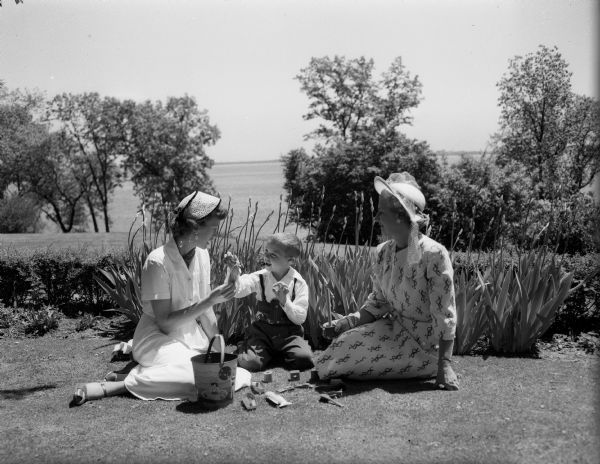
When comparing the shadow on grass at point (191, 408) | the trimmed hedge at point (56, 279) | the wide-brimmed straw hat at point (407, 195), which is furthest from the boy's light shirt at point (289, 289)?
the trimmed hedge at point (56, 279)

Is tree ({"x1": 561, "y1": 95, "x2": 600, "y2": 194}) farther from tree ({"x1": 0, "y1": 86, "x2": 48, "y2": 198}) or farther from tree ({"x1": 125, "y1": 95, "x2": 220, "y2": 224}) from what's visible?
tree ({"x1": 0, "y1": 86, "x2": 48, "y2": 198})

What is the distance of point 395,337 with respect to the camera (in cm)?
455

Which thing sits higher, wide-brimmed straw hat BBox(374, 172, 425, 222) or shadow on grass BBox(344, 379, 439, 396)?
wide-brimmed straw hat BBox(374, 172, 425, 222)

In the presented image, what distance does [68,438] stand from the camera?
3615 mm

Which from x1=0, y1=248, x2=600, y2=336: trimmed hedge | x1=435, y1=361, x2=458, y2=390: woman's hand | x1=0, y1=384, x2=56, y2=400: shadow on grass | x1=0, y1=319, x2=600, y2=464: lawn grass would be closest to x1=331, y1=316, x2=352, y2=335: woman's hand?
x1=0, y1=319, x2=600, y2=464: lawn grass

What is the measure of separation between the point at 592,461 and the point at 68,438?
2.82m

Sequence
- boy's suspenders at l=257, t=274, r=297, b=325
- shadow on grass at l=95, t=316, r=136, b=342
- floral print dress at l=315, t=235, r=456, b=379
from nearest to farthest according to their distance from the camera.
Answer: floral print dress at l=315, t=235, r=456, b=379 < boy's suspenders at l=257, t=274, r=297, b=325 < shadow on grass at l=95, t=316, r=136, b=342

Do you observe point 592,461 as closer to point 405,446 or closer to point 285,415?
point 405,446

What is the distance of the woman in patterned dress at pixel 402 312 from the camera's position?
13.8ft

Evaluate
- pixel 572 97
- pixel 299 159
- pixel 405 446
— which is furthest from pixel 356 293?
pixel 572 97

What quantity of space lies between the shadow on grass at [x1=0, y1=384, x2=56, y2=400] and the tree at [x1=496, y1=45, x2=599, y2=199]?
22.7 meters

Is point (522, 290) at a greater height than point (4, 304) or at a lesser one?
greater

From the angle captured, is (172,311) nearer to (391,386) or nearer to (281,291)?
(281,291)

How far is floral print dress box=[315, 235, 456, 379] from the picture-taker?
442cm
